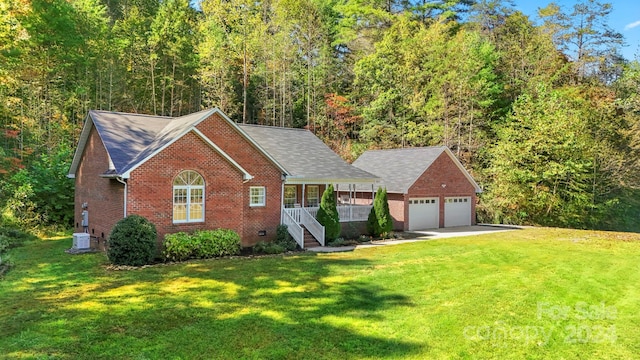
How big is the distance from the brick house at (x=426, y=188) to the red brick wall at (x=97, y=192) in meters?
14.4

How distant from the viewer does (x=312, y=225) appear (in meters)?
18.1

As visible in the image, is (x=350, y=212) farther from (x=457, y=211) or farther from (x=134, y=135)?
(x=134, y=135)

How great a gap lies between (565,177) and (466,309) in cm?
2467

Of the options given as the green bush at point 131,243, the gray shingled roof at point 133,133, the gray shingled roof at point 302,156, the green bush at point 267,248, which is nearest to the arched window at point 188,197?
the gray shingled roof at point 133,133

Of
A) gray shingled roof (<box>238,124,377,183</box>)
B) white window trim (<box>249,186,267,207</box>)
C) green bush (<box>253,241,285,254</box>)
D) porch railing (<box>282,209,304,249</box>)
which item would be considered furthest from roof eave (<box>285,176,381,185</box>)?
green bush (<box>253,241,285,254</box>)

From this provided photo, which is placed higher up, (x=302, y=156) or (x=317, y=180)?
(x=302, y=156)

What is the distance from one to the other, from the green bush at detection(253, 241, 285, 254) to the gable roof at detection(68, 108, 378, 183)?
2751 millimetres

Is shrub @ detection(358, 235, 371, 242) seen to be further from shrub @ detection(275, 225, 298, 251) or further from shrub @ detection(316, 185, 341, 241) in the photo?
shrub @ detection(275, 225, 298, 251)

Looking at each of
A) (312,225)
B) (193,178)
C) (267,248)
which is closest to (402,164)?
(312,225)

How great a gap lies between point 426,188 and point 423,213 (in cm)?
150

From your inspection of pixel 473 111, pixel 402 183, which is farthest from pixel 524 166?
pixel 402 183

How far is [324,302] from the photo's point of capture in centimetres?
885

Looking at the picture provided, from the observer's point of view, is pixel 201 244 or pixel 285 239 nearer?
pixel 201 244

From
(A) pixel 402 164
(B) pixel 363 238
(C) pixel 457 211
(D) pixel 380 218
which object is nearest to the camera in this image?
(B) pixel 363 238
